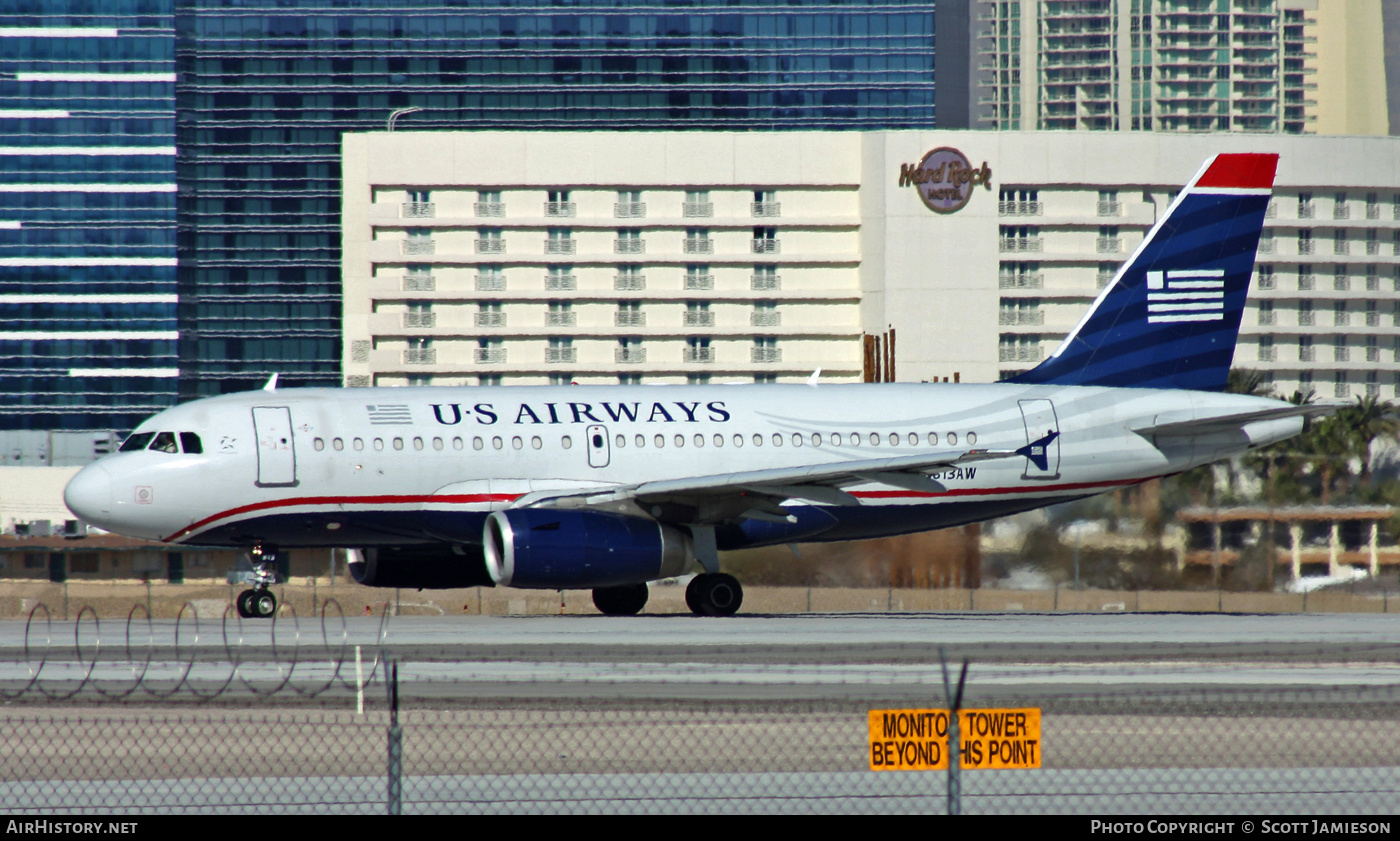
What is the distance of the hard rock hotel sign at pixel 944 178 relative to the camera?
121188 mm

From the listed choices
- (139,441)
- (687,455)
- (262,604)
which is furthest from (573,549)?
(139,441)

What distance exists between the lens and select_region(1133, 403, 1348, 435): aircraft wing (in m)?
32.8

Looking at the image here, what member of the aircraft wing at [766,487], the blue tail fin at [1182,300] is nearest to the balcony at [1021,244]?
the blue tail fin at [1182,300]

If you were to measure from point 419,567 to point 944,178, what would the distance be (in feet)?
308

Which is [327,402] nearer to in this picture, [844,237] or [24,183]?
[844,237]

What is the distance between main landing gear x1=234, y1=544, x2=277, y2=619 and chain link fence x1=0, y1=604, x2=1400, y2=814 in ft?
25.0

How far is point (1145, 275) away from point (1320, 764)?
77.7 feet

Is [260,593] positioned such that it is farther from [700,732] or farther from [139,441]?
[700,732]

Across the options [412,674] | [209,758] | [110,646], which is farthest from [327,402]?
[209,758]

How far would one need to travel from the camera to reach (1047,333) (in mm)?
125688

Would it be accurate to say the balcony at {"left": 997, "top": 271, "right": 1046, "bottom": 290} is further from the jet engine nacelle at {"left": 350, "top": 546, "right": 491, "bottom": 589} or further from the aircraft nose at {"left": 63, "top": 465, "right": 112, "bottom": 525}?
the aircraft nose at {"left": 63, "top": 465, "right": 112, "bottom": 525}

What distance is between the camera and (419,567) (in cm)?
3225

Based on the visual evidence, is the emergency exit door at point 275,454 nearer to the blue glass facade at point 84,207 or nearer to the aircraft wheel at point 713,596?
the aircraft wheel at point 713,596

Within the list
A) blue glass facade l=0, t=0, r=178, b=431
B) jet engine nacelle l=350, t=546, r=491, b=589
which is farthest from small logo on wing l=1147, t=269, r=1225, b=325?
blue glass facade l=0, t=0, r=178, b=431
